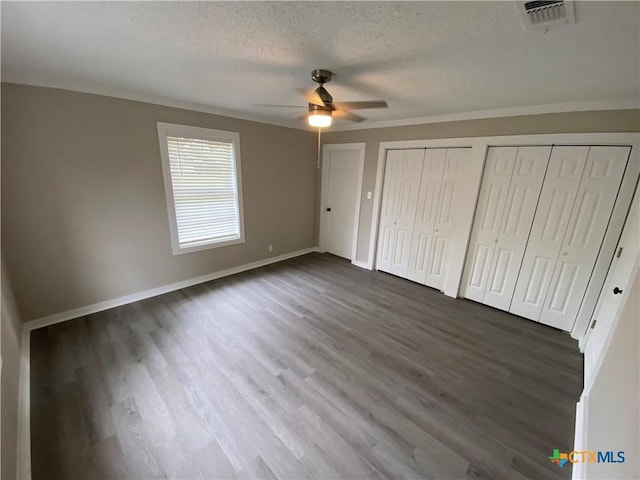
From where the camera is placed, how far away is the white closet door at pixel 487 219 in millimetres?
2967

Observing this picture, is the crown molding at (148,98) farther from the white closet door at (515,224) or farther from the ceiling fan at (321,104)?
the white closet door at (515,224)

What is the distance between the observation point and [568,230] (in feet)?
8.70

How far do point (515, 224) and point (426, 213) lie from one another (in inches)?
42.3

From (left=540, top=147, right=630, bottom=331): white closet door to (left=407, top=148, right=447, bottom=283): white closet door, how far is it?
1.42 meters

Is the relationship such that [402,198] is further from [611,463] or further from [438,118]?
[611,463]

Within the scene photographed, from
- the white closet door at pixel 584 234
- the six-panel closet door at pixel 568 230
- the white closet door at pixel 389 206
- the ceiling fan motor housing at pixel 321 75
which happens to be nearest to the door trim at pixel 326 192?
the white closet door at pixel 389 206

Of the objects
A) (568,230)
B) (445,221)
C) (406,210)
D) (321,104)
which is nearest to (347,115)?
(321,104)

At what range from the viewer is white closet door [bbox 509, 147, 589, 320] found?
2.57 metres

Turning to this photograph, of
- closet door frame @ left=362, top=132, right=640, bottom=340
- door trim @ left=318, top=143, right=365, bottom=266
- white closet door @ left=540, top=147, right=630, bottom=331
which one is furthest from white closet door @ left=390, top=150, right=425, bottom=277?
white closet door @ left=540, top=147, right=630, bottom=331

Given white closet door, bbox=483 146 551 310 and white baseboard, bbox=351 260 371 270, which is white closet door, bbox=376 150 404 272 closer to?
white baseboard, bbox=351 260 371 270

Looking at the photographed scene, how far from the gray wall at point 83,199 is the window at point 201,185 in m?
0.11

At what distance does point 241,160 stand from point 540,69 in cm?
344

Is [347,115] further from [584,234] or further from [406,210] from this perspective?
[584,234]

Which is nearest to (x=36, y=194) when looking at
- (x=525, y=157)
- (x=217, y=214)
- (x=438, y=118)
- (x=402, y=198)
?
(x=217, y=214)
